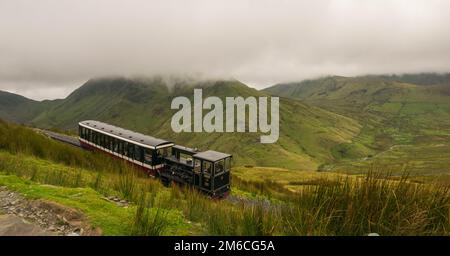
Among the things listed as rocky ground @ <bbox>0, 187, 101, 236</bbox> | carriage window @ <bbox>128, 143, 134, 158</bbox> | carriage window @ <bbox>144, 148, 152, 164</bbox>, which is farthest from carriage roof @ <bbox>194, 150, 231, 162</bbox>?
rocky ground @ <bbox>0, 187, 101, 236</bbox>

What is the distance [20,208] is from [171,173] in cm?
1730

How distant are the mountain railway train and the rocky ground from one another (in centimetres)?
1345

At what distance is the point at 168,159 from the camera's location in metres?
26.0

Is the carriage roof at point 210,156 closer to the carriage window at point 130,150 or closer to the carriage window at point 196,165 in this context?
the carriage window at point 196,165

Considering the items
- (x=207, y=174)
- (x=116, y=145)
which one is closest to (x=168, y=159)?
(x=207, y=174)

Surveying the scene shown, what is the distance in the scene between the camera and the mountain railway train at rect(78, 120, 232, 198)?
23.1m

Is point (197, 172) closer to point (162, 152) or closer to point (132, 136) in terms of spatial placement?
point (162, 152)

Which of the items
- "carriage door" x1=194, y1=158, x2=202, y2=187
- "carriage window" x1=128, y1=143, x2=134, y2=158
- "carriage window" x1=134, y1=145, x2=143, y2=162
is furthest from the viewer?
"carriage window" x1=128, y1=143, x2=134, y2=158

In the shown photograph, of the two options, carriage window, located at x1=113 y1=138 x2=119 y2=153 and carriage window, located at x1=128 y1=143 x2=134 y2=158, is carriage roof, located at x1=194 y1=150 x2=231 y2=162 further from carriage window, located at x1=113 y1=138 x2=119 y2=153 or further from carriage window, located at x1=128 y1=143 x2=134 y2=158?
Result: carriage window, located at x1=113 y1=138 x2=119 y2=153

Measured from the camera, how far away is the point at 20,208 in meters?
8.24

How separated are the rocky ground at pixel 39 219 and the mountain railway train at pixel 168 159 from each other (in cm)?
1345

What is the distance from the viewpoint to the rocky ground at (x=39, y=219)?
685 centimetres
